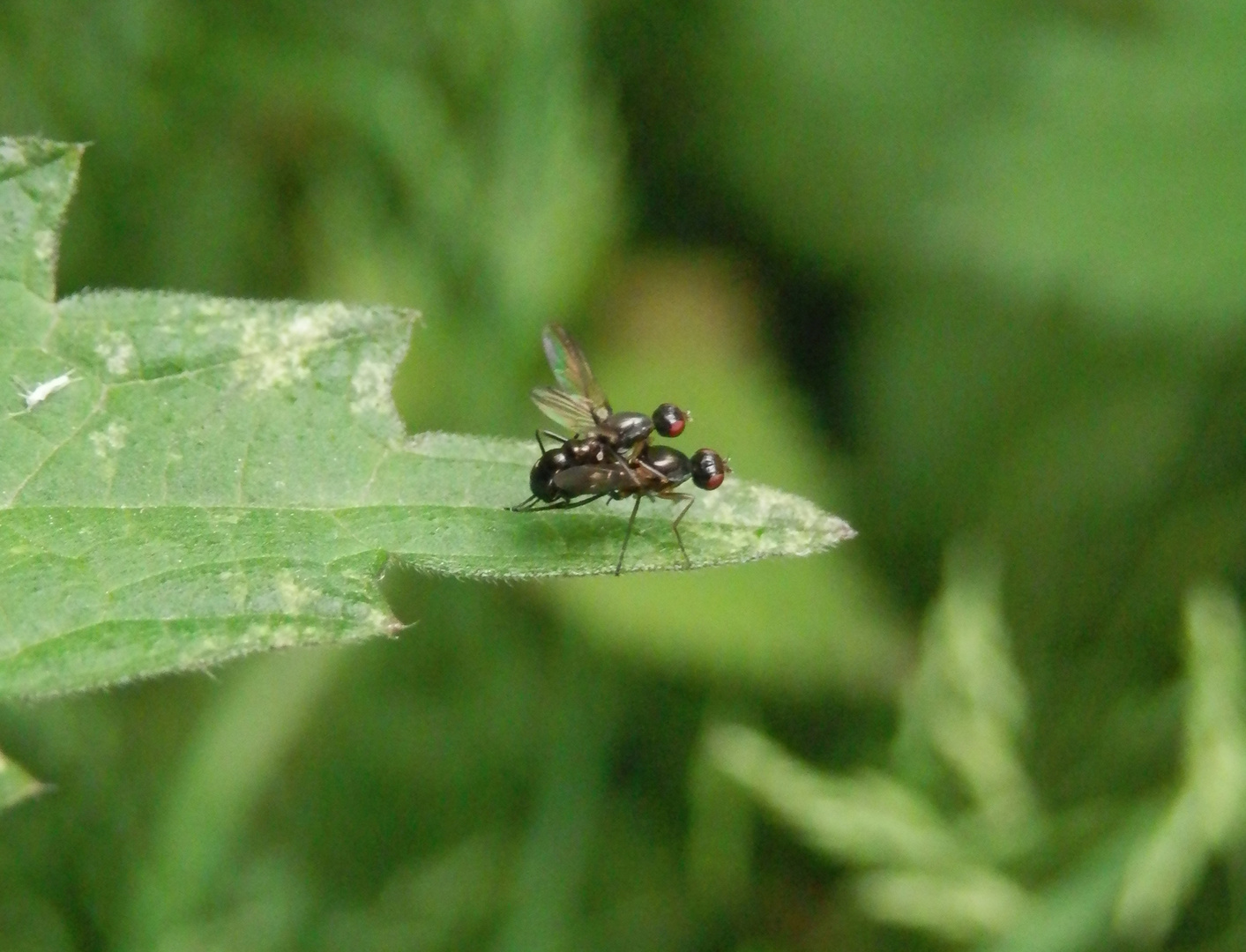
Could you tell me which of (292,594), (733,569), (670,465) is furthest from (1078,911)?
(292,594)

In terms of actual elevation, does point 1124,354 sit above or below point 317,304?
below

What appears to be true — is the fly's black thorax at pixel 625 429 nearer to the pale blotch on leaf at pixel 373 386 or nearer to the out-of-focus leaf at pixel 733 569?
the pale blotch on leaf at pixel 373 386

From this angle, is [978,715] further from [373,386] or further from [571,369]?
[373,386]

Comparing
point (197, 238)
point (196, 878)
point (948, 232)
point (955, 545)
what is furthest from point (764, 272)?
point (196, 878)

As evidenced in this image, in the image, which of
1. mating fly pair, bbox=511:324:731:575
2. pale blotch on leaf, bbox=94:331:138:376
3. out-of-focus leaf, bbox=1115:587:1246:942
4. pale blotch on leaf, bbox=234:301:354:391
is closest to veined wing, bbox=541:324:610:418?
mating fly pair, bbox=511:324:731:575

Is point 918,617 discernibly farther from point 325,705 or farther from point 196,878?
point 196,878
